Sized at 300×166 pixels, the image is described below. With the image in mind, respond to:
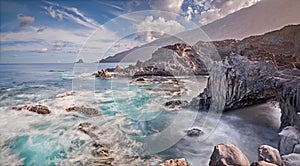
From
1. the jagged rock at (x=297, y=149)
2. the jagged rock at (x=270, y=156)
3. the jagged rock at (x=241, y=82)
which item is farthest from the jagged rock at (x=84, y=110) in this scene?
the jagged rock at (x=297, y=149)

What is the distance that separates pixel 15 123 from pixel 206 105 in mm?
8578

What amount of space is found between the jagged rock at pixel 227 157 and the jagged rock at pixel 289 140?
180 cm

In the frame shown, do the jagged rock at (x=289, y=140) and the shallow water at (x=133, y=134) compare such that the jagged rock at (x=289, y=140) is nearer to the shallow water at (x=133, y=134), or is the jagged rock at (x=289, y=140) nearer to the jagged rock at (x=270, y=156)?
the shallow water at (x=133, y=134)

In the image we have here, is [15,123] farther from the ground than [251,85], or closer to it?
closer to it

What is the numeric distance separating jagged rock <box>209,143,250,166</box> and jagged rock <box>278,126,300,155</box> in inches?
70.8

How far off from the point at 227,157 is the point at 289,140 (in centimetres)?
220

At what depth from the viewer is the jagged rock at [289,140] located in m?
4.33

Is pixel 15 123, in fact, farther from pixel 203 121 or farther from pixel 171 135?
pixel 203 121

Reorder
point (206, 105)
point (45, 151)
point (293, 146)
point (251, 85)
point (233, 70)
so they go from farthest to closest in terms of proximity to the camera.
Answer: point (206, 105)
point (233, 70)
point (251, 85)
point (45, 151)
point (293, 146)

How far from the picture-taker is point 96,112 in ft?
34.0

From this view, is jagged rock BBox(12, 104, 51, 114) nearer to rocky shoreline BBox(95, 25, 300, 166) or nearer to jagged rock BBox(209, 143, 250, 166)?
rocky shoreline BBox(95, 25, 300, 166)

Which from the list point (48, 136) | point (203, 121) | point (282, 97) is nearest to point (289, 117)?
point (282, 97)

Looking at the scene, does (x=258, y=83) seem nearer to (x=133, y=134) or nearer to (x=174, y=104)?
(x=174, y=104)

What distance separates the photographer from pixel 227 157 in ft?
10.4
